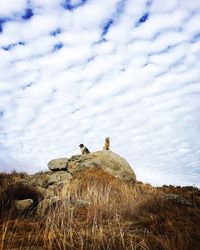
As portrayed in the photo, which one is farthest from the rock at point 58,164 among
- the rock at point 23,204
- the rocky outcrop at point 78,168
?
the rock at point 23,204

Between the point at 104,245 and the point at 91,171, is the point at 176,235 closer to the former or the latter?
the point at 104,245

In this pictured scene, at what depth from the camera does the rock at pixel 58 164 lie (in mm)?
18236

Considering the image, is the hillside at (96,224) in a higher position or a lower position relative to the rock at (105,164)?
lower

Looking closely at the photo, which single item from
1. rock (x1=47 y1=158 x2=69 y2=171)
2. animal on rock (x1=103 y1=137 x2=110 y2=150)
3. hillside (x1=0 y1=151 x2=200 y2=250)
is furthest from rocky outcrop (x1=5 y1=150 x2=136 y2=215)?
hillside (x1=0 y1=151 x2=200 y2=250)

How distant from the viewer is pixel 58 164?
18.5 metres

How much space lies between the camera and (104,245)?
4.73 metres

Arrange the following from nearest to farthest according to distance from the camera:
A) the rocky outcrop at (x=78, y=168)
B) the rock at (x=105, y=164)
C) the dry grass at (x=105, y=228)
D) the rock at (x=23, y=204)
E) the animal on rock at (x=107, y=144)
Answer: the dry grass at (x=105, y=228) < the rock at (x=23, y=204) < the rocky outcrop at (x=78, y=168) < the rock at (x=105, y=164) < the animal on rock at (x=107, y=144)

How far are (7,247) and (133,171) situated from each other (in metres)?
14.8

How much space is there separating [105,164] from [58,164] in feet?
10.00

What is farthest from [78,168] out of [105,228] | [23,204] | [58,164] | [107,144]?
[105,228]

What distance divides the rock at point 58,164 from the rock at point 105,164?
0.30 meters

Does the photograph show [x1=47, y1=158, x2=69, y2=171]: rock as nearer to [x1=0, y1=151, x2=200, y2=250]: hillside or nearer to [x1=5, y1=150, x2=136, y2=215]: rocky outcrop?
[x1=5, y1=150, x2=136, y2=215]: rocky outcrop

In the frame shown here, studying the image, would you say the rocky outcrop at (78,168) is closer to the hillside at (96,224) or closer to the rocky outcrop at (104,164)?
the rocky outcrop at (104,164)

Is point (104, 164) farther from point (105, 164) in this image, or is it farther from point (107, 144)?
point (107, 144)
